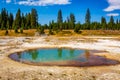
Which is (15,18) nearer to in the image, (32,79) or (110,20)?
(110,20)

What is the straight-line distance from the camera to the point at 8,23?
134750mm

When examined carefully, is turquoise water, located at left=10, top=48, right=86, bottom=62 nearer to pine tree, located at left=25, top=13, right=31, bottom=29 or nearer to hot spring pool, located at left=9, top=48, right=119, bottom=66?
hot spring pool, located at left=9, top=48, right=119, bottom=66

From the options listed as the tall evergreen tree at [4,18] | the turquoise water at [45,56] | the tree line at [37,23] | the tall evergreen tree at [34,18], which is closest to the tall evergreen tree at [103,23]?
the tree line at [37,23]

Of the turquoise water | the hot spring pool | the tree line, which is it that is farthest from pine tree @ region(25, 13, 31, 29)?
the hot spring pool

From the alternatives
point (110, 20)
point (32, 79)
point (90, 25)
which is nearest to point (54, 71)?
point (32, 79)

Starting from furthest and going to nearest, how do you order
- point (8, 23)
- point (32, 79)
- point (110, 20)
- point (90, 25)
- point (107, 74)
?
point (110, 20)
point (90, 25)
point (8, 23)
point (107, 74)
point (32, 79)

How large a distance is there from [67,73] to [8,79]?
6.39 m

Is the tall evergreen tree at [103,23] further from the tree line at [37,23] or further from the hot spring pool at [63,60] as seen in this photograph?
the hot spring pool at [63,60]

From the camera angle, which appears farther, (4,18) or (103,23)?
(103,23)

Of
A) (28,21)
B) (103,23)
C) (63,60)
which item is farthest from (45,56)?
(103,23)

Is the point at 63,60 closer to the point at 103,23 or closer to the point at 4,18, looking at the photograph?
the point at 4,18

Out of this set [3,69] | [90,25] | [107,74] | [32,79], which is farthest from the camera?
[90,25]

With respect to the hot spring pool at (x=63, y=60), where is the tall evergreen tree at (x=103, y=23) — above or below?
above

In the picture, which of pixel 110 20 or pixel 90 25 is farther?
pixel 110 20
